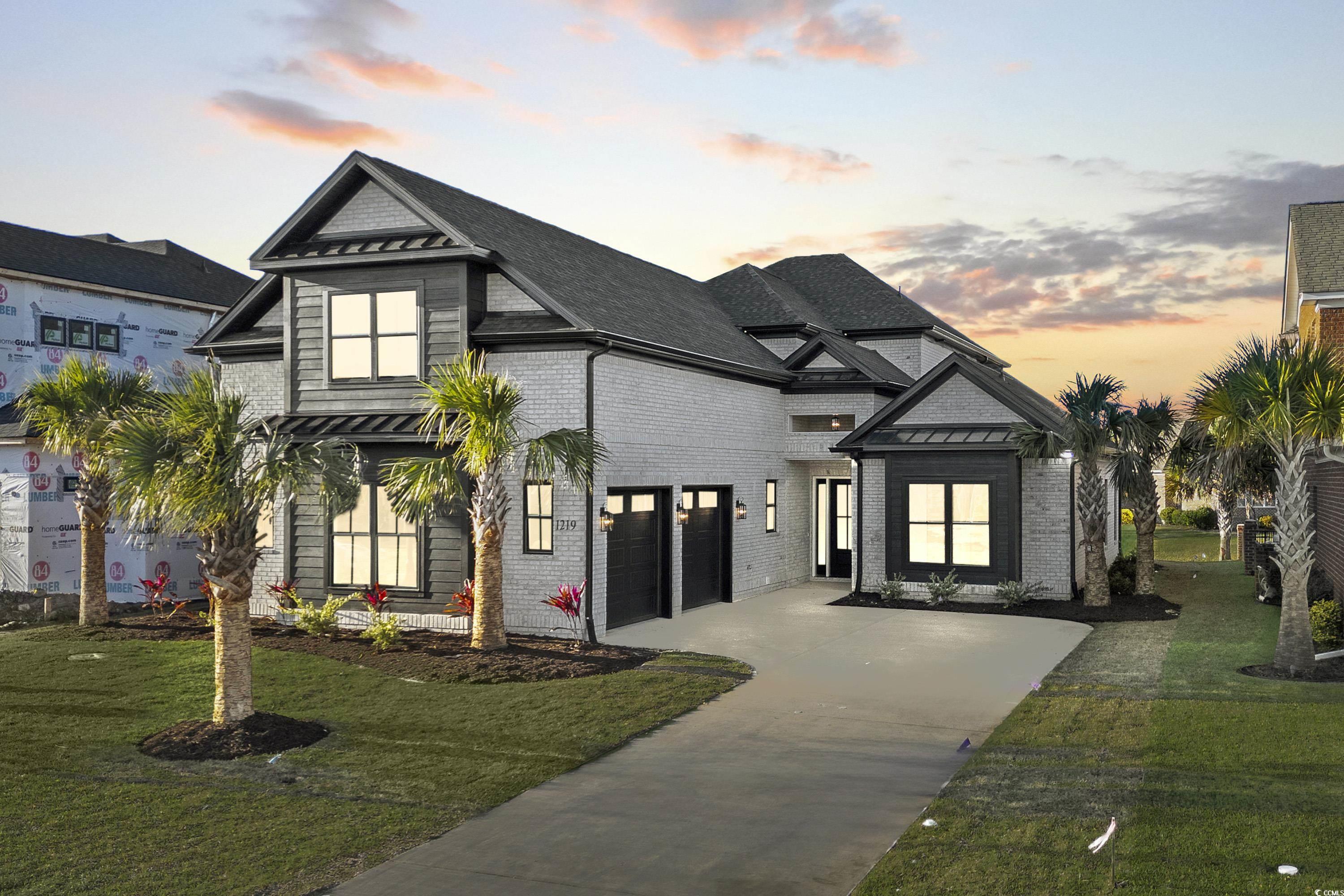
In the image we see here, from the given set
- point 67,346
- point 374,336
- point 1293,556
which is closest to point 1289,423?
point 1293,556

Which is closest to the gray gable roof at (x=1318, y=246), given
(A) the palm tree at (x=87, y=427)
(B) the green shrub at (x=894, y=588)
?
(B) the green shrub at (x=894, y=588)

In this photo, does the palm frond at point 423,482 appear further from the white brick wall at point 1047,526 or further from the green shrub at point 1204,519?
the green shrub at point 1204,519

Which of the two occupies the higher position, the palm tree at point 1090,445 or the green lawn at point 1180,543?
the palm tree at point 1090,445

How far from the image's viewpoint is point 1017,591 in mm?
20422

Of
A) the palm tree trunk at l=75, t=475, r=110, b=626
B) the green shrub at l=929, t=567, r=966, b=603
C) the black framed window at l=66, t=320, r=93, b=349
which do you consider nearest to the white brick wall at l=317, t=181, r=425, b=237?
the palm tree trunk at l=75, t=475, r=110, b=626

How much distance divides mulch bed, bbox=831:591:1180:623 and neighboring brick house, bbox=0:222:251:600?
47.2ft

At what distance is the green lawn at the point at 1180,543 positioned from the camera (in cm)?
3788

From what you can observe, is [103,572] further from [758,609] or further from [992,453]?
[992,453]

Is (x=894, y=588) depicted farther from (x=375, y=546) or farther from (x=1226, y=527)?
(x=1226, y=527)

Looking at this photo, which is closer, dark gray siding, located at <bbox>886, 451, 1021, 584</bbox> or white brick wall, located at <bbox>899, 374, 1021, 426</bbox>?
dark gray siding, located at <bbox>886, 451, 1021, 584</bbox>

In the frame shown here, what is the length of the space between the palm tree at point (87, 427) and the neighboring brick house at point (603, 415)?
2.01 m

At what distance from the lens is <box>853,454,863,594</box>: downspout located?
22.5 m

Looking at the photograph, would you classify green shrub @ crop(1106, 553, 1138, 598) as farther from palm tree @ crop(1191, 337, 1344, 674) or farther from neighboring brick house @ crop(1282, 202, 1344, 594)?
palm tree @ crop(1191, 337, 1344, 674)

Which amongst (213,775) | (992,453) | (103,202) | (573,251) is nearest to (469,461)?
(213,775)
